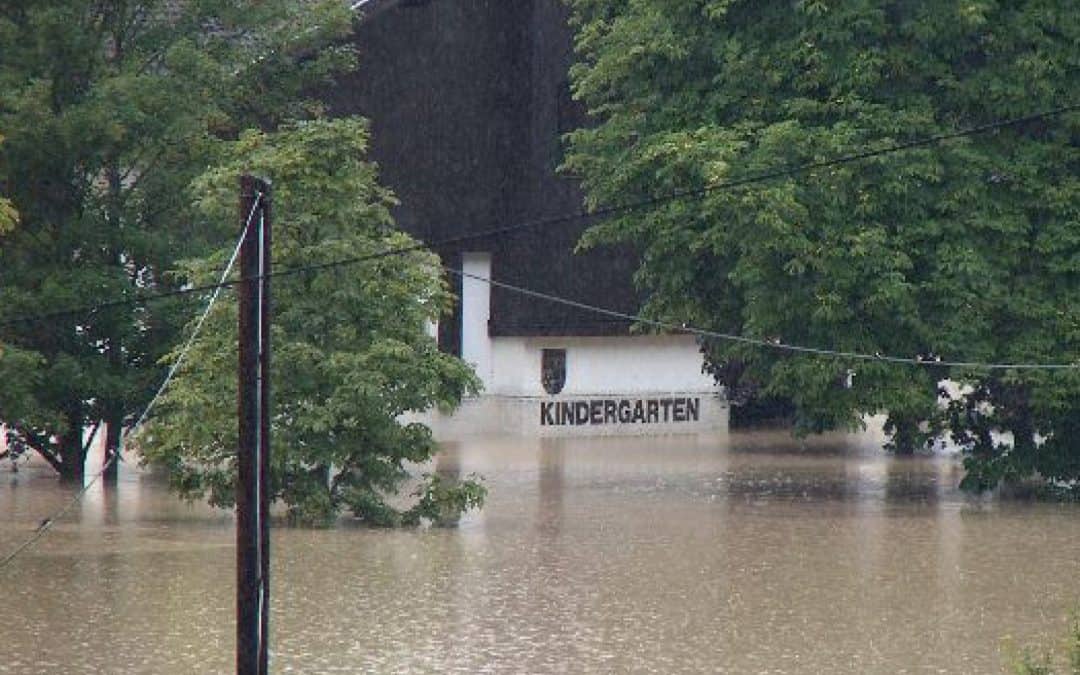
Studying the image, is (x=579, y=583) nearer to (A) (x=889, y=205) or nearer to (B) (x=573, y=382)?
(A) (x=889, y=205)

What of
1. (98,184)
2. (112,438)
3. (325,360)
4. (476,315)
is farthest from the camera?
(476,315)

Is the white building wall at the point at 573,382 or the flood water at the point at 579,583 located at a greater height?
the white building wall at the point at 573,382

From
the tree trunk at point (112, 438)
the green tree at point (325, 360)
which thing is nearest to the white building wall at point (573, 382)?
the tree trunk at point (112, 438)

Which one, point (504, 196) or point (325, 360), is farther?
point (504, 196)

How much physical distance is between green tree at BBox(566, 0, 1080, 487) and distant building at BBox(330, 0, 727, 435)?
1097 centimetres

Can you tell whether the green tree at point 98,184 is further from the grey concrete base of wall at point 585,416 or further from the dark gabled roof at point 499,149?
the grey concrete base of wall at point 585,416

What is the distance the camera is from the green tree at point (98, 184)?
105ft

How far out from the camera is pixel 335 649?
19000 millimetres

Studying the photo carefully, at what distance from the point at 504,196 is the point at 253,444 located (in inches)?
1131

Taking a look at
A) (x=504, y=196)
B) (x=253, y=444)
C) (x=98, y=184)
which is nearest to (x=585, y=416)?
(x=504, y=196)

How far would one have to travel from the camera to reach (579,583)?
23.4 m

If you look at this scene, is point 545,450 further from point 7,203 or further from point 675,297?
point 7,203

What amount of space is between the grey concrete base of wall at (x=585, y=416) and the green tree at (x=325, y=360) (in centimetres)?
1493

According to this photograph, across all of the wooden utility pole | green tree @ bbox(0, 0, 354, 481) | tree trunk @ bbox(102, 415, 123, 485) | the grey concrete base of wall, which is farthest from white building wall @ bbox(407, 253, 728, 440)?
the wooden utility pole
